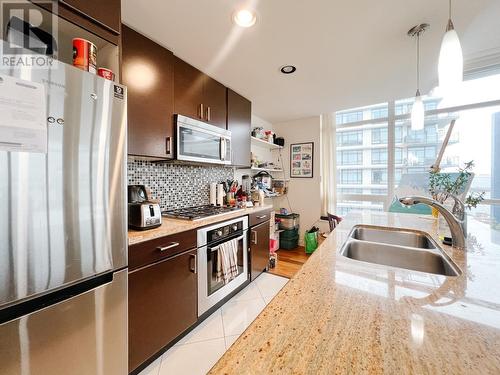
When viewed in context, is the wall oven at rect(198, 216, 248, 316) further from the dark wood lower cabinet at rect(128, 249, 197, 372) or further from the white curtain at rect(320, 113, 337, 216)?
the white curtain at rect(320, 113, 337, 216)

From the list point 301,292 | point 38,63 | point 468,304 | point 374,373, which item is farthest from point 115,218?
point 468,304

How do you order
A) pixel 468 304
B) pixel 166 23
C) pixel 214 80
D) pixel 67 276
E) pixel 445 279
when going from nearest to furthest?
1. pixel 468 304
2. pixel 445 279
3. pixel 67 276
4. pixel 166 23
5. pixel 214 80

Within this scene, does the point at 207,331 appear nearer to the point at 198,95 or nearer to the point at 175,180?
the point at 175,180

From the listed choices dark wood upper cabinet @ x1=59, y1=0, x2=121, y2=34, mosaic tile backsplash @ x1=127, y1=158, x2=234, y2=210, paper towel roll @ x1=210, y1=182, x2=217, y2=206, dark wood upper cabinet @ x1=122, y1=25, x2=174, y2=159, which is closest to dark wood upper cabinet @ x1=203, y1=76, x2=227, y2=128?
dark wood upper cabinet @ x1=122, y1=25, x2=174, y2=159

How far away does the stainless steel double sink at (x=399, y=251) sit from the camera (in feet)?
3.22

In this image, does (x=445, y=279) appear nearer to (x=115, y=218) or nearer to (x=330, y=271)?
(x=330, y=271)

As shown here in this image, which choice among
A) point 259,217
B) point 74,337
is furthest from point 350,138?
point 74,337

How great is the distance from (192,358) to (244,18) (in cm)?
227

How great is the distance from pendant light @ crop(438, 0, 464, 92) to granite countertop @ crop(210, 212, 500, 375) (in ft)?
2.73

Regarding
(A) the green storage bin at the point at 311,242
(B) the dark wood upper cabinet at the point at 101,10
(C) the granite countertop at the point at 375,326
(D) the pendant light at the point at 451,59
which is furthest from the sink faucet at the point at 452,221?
(A) the green storage bin at the point at 311,242

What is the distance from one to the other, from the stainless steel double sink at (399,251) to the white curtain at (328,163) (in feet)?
6.92

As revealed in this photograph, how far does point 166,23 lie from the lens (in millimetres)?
1414

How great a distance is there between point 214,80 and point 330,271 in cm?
206

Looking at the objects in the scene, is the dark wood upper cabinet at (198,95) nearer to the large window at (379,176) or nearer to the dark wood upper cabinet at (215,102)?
the dark wood upper cabinet at (215,102)
